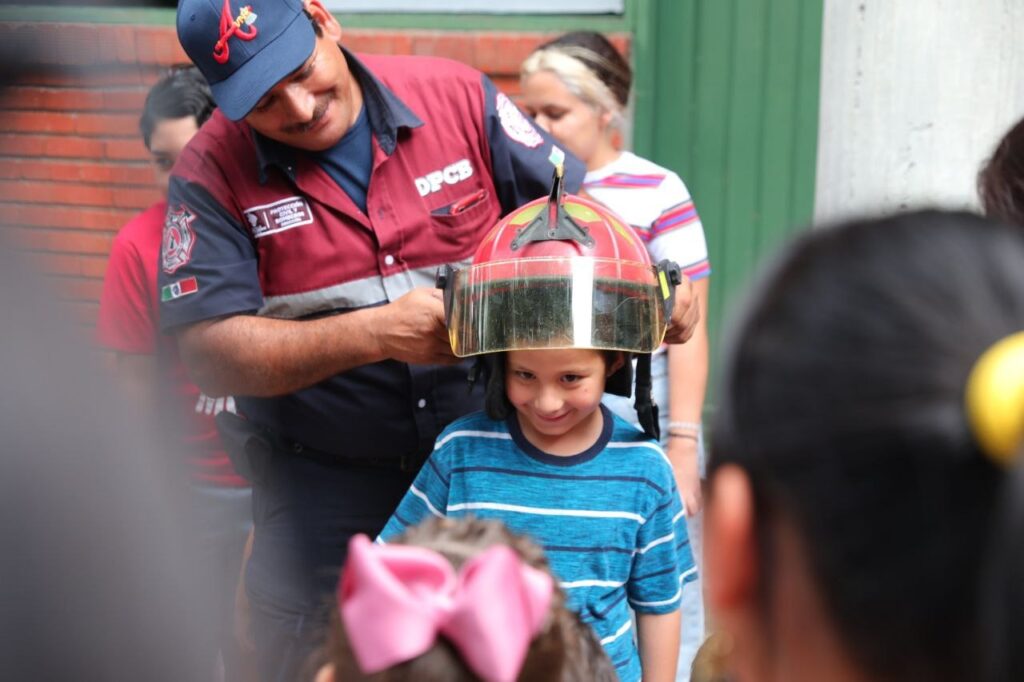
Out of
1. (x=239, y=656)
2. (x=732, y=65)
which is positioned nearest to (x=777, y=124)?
(x=732, y=65)

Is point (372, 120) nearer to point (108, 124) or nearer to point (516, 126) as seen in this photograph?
point (516, 126)

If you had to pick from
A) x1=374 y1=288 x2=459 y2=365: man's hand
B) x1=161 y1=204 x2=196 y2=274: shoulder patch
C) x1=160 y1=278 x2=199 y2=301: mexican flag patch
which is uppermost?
x1=161 y1=204 x2=196 y2=274: shoulder patch

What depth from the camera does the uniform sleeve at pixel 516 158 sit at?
9.12 feet

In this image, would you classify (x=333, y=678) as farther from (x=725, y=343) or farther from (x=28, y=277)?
(x=28, y=277)

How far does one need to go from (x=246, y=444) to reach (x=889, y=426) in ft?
7.34

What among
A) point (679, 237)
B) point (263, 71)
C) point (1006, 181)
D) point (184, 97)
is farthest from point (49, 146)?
point (184, 97)

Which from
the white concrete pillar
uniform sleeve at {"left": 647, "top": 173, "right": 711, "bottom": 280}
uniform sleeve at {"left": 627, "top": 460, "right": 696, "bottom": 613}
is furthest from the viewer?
the white concrete pillar

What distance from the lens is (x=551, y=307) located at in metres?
2.29

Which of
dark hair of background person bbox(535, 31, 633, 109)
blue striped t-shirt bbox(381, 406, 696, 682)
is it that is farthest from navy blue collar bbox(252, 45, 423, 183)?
dark hair of background person bbox(535, 31, 633, 109)

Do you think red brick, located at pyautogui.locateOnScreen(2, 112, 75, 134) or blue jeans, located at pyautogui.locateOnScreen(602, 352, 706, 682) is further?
blue jeans, located at pyautogui.locateOnScreen(602, 352, 706, 682)

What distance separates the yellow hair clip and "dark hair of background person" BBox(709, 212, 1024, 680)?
1cm

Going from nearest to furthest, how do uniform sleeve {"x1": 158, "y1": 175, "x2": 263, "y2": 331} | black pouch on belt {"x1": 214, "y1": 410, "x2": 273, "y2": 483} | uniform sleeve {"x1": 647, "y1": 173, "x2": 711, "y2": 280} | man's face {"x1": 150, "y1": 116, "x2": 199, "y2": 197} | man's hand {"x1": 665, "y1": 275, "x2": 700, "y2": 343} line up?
man's hand {"x1": 665, "y1": 275, "x2": 700, "y2": 343} → uniform sleeve {"x1": 158, "y1": 175, "x2": 263, "y2": 331} → black pouch on belt {"x1": 214, "y1": 410, "x2": 273, "y2": 483} → uniform sleeve {"x1": 647, "y1": 173, "x2": 711, "y2": 280} → man's face {"x1": 150, "y1": 116, "x2": 199, "y2": 197}

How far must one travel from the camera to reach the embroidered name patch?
268 cm

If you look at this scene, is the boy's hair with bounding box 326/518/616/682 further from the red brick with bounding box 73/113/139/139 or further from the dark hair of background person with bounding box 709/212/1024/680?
the red brick with bounding box 73/113/139/139
